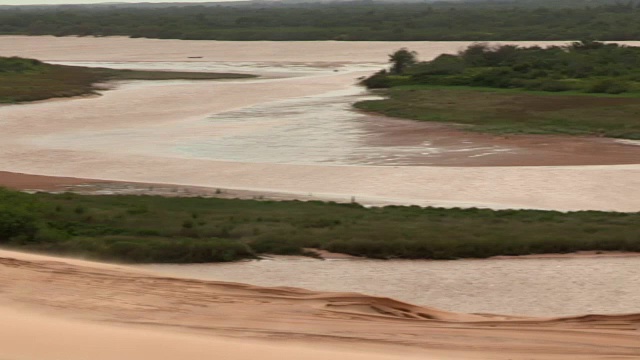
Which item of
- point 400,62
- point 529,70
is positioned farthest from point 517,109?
point 400,62

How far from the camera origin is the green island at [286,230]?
44.1ft

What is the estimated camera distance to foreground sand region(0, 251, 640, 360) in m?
7.02

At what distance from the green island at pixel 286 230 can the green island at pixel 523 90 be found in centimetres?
1047

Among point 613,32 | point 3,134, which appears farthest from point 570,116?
point 613,32

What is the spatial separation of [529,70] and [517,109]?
6625 mm

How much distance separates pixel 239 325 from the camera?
27.5 ft

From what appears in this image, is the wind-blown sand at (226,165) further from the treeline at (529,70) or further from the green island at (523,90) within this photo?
the green island at (523,90)

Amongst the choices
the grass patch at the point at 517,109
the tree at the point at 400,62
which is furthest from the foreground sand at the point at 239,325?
the tree at the point at 400,62

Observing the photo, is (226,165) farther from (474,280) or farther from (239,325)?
(239,325)

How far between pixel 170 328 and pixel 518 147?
54.1 feet

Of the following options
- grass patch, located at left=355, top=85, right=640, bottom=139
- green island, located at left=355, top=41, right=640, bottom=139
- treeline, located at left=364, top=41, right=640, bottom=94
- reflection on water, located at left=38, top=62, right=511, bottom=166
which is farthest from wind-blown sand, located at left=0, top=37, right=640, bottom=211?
grass patch, located at left=355, top=85, right=640, bottom=139

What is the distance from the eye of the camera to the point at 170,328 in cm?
800

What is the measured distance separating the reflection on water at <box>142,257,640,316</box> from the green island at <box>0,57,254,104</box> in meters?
22.2

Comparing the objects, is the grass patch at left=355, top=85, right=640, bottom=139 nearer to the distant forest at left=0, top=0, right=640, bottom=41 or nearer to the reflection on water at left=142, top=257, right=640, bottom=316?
the reflection on water at left=142, top=257, right=640, bottom=316
